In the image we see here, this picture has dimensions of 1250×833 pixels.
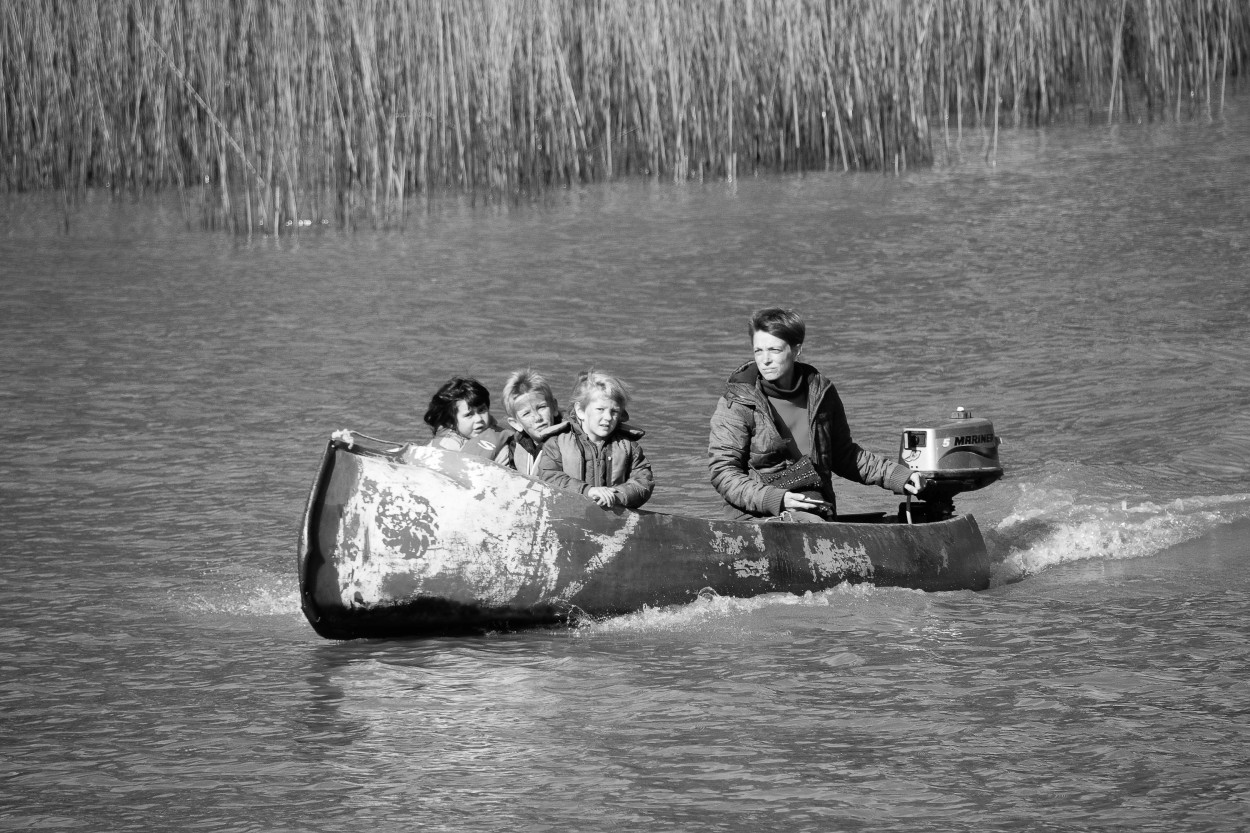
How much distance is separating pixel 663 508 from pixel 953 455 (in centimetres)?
160

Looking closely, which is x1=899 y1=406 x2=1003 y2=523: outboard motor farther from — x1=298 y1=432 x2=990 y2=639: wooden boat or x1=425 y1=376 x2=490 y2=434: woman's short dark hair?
x1=425 y1=376 x2=490 y2=434: woman's short dark hair

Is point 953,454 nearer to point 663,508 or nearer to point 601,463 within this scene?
point 601,463

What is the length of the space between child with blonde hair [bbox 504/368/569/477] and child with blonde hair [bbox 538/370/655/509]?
77 millimetres

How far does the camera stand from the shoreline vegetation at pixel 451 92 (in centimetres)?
1418

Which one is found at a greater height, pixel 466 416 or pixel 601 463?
pixel 466 416

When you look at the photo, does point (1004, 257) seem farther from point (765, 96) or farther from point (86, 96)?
point (86, 96)

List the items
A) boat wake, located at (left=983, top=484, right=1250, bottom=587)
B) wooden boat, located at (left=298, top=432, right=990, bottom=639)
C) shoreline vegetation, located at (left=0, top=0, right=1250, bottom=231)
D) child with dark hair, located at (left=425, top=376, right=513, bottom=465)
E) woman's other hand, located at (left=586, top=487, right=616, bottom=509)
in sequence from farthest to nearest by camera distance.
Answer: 1. shoreline vegetation, located at (left=0, top=0, right=1250, bottom=231)
2. boat wake, located at (left=983, top=484, right=1250, bottom=587)
3. child with dark hair, located at (left=425, top=376, right=513, bottom=465)
4. woman's other hand, located at (left=586, top=487, right=616, bottom=509)
5. wooden boat, located at (left=298, top=432, right=990, bottom=639)

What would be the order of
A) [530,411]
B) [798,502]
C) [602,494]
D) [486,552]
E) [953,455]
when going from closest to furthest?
1. [486,552]
2. [602,494]
3. [798,502]
4. [530,411]
5. [953,455]

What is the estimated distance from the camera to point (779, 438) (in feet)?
21.4

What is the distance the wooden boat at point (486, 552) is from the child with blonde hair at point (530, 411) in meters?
0.56

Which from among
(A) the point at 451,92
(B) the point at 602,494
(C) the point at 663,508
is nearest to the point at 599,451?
(B) the point at 602,494

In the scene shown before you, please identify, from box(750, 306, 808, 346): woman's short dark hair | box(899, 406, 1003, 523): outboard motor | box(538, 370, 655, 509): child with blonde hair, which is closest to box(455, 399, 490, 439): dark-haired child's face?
box(538, 370, 655, 509): child with blonde hair

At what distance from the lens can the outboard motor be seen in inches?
264

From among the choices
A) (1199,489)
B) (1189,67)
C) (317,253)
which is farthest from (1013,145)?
(1199,489)
